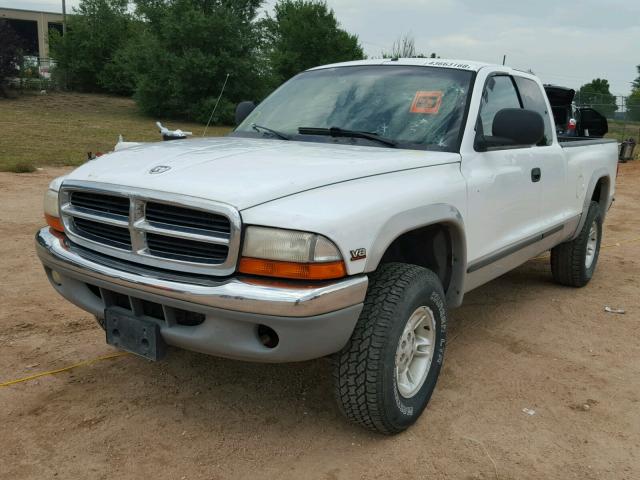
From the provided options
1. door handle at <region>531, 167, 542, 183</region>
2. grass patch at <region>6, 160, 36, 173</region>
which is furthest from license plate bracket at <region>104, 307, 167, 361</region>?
grass patch at <region>6, 160, 36, 173</region>

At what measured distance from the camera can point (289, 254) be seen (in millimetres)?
2436

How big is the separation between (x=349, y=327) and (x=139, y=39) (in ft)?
99.2

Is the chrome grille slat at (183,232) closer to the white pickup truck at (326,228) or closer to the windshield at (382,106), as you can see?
the white pickup truck at (326,228)

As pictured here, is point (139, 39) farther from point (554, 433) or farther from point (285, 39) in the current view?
point (554, 433)

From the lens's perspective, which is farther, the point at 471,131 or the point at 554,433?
the point at 471,131

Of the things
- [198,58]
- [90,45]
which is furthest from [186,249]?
[90,45]

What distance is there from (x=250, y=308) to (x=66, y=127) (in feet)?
69.0

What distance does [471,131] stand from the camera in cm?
356

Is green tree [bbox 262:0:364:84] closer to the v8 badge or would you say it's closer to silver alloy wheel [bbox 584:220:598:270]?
silver alloy wheel [bbox 584:220:598:270]

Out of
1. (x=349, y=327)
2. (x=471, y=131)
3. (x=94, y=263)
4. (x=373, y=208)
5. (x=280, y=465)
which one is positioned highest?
(x=471, y=131)

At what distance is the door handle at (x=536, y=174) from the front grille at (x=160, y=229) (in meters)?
2.48

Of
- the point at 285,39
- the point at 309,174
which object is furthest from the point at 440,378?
the point at 285,39

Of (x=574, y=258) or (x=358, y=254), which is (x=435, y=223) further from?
(x=574, y=258)

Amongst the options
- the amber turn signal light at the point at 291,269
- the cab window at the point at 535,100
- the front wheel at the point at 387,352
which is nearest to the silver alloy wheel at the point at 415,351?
the front wheel at the point at 387,352
